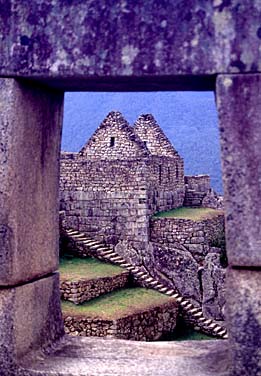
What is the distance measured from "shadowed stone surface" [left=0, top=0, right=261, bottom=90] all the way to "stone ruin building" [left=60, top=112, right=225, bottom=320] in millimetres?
18264

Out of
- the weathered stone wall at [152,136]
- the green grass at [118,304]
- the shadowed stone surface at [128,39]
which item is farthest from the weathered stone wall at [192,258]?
the shadowed stone surface at [128,39]

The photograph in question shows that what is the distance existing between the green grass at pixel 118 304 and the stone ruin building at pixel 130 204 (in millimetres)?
2336

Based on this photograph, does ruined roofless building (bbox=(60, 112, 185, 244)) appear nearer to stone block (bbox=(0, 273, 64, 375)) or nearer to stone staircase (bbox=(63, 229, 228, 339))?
stone staircase (bbox=(63, 229, 228, 339))

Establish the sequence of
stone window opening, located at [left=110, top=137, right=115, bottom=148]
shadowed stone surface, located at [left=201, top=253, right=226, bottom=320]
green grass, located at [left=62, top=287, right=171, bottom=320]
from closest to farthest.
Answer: green grass, located at [left=62, top=287, right=171, bottom=320] → shadowed stone surface, located at [left=201, top=253, right=226, bottom=320] → stone window opening, located at [left=110, top=137, right=115, bottom=148]

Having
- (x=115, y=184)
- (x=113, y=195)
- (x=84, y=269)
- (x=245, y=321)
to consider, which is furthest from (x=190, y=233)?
(x=245, y=321)

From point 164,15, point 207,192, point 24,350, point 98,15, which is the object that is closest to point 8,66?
point 98,15

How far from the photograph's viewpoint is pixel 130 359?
3686mm

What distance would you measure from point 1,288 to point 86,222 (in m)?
20.9

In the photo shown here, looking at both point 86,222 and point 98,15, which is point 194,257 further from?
point 98,15

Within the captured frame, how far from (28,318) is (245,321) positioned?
3.87ft

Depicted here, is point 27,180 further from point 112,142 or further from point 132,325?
point 112,142

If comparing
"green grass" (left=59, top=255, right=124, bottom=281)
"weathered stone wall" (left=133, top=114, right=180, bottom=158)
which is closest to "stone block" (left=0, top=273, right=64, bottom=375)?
"green grass" (left=59, top=255, right=124, bottom=281)

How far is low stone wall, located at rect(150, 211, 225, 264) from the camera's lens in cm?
2311

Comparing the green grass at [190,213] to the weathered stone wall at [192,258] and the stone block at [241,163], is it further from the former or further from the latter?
the stone block at [241,163]
